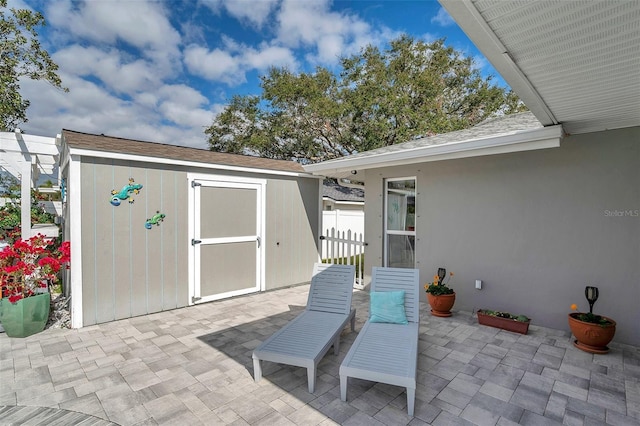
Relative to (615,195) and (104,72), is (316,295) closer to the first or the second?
(615,195)

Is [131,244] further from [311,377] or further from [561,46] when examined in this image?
[561,46]

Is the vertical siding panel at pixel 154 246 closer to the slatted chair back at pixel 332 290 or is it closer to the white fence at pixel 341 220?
the slatted chair back at pixel 332 290

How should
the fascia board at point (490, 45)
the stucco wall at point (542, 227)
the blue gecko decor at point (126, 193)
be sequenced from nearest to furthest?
the fascia board at point (490, 45) → the stucco wall at point (542, 227) → the blue gecko decor at point (126, 193)

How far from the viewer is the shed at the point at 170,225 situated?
14.1ft

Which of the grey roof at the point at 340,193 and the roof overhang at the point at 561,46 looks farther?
the grey roof at the point at 340,193

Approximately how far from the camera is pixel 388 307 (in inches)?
144

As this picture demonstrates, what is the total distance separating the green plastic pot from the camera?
12.6 feet

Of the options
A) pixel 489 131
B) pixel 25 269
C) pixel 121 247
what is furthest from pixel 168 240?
pixel 489 131

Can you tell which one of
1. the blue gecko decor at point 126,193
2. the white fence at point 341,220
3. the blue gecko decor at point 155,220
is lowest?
the white fence at point 341,220

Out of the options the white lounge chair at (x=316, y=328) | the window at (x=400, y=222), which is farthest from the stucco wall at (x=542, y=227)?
the white lounge chair at (x=316, y=328)

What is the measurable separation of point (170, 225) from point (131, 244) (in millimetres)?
632

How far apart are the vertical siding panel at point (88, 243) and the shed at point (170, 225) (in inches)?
0.5

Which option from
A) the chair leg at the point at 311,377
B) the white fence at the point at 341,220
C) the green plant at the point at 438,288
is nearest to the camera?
the chair leg at the point at 311,377

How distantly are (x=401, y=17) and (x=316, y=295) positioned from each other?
12418mm
